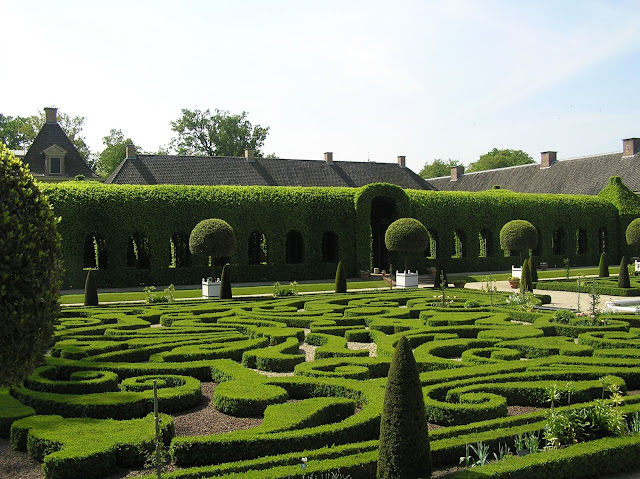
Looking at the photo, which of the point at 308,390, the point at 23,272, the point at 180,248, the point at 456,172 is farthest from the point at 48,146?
the point at 23,272

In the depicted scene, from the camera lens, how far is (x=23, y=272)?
20.2 ft

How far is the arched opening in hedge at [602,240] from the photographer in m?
42.0

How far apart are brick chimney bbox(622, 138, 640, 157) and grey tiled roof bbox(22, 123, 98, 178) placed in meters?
42.6

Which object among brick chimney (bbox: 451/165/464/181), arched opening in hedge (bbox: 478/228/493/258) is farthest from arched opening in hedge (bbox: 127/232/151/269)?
brick chimney (bbox: 451/165/464/181)

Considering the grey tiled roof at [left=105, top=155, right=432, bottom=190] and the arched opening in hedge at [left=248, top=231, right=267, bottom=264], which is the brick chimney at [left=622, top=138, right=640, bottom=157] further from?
the arched opening in hedge at [left=248, top=231, right=267, bottom=264]

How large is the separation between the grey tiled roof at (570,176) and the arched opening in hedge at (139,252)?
111 feet

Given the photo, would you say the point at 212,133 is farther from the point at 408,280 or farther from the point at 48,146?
the point at 408,280

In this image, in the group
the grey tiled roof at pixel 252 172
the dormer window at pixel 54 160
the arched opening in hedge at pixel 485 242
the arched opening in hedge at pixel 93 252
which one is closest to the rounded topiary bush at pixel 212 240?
the arched opening in hedge at pixel 93 252

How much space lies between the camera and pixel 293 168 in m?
42.4

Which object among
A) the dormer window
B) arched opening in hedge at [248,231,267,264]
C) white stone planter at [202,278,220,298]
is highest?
the dormer window

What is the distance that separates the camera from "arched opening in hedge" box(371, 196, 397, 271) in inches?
1415

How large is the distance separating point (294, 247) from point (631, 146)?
2841cm

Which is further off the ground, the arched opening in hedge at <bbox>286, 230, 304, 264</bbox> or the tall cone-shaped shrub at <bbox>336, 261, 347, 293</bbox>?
the arched opening in hedge at <bbox>286, 230, 304, 264</bbox>

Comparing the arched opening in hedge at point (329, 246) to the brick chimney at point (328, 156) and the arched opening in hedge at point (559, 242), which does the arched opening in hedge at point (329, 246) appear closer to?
the brick chimney at point (328, 156)
